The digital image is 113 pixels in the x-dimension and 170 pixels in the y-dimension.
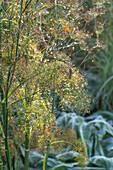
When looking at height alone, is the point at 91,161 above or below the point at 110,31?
below

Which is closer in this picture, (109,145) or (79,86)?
(79,86)

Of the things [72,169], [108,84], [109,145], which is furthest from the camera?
[108,84]

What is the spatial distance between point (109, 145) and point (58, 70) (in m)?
1.78

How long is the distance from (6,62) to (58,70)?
10.8 inches

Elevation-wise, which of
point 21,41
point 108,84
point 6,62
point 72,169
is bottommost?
point 72,169

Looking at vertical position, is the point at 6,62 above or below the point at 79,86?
above

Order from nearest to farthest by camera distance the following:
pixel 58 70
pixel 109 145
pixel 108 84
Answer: pixel 58 70 → pixel 109 145 → pixel 108 84

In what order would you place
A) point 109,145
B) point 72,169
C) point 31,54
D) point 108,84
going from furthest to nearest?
point 108,84 → point 109,145 → point 72,169 → point 31,54

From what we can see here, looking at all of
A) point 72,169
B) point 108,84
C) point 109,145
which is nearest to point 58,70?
point 72,169

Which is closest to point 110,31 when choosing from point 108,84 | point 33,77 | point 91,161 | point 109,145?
point 108,84

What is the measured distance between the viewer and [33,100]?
1.46 m

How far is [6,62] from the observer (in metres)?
1.35

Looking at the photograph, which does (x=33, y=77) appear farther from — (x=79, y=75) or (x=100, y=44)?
(x=100, y=44)

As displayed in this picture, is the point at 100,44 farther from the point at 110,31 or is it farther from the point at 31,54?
the point at 110,31
